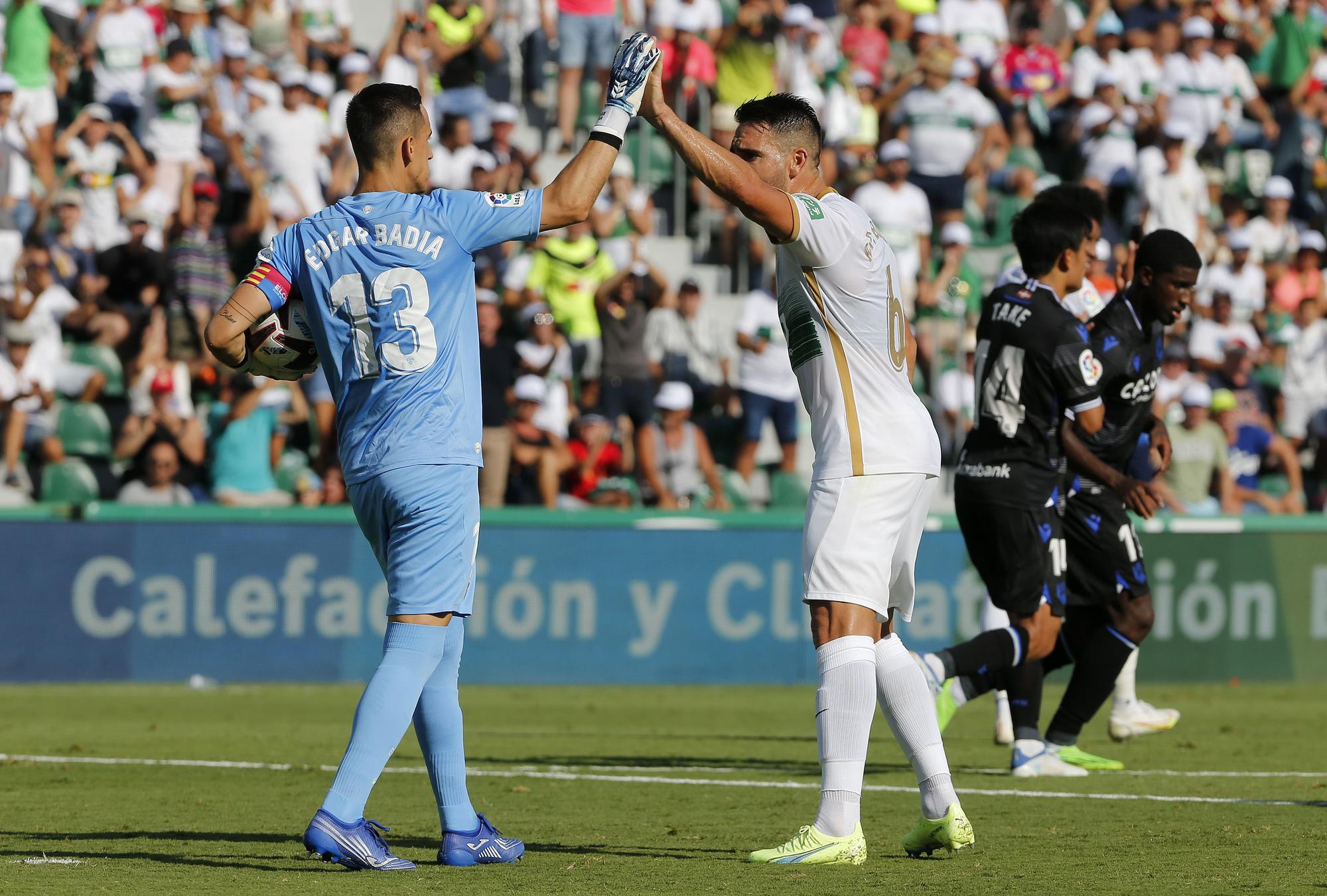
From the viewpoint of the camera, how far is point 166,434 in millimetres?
15875

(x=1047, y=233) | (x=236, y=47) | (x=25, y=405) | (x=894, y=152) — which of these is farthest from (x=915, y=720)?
(x=236, y=47)

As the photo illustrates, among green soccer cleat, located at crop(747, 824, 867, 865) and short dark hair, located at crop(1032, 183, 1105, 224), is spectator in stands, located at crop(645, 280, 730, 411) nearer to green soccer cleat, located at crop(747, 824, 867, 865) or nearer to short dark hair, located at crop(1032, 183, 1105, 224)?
short dark hair, located at crop(1032, 183, 1105, 224)

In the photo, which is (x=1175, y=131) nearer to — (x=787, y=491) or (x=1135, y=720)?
(x=787, y=491)

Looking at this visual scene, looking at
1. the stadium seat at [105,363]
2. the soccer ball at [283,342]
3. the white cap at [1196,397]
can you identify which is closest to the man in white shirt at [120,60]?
the stadium seat at [105,363]

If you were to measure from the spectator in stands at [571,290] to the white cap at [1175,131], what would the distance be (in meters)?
6.94

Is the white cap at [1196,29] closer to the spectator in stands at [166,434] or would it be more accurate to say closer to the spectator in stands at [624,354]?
the spectator in stands at [624,354]

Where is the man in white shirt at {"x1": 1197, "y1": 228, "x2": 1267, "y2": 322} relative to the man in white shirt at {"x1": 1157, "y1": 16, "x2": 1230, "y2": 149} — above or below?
below

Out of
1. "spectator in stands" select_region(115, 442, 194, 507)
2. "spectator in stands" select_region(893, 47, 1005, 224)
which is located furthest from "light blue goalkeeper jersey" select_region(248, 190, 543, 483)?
"spectator in stands" select_region(893, 47, 1005, 224)

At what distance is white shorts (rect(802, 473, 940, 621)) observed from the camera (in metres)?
6.33

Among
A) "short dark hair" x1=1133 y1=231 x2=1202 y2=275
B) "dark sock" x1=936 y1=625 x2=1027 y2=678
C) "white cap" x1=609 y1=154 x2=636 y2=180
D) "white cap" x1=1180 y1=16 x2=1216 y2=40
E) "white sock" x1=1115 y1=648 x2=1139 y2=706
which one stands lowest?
"white sock" x1=1115 y1=648 x2=1139 y2=706

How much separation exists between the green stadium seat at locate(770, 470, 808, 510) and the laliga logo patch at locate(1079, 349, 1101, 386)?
28.0ft

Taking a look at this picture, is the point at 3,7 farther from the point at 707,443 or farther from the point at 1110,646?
the point at 1110,646

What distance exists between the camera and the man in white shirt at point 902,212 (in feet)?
63.2

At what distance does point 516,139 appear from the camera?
20.5 m
